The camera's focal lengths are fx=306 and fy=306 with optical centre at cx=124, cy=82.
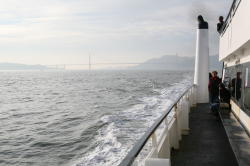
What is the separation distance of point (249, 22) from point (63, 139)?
39.7 feet

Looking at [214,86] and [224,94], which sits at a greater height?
[214,86]

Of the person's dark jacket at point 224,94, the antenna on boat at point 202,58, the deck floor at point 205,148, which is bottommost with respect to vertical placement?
the deck floor at point 205,148

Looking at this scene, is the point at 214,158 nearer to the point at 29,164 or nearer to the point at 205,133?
the point at 205,133

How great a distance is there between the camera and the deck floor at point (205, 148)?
20.5ft

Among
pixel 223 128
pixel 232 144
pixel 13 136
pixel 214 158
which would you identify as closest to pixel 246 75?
pixel 223 128

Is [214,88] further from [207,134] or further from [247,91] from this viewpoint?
[207,134]

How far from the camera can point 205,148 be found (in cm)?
723

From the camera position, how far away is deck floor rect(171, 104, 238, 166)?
623cm

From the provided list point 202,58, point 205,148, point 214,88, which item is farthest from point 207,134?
point 202,58

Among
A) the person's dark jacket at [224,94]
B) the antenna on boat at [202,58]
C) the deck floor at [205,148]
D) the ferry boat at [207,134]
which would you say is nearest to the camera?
the ferry boat at [207,134]

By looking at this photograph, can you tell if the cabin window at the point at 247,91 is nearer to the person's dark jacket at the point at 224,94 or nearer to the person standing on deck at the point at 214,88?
the person standing on deck at the point at 214,88

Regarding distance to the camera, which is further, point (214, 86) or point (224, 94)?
point (224, 94)

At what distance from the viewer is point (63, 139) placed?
1627cm

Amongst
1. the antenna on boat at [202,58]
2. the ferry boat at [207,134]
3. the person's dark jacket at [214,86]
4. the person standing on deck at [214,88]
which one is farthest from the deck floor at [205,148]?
the antenna on boat at [202,58]
